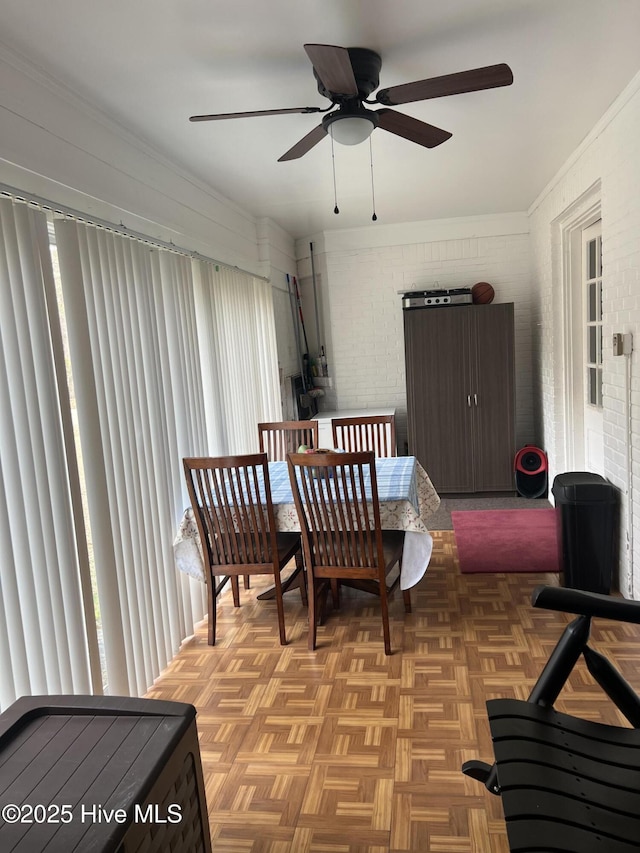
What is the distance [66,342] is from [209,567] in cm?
126

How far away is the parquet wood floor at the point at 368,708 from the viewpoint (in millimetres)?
1849

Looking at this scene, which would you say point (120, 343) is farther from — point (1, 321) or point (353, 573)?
point (353, 573)

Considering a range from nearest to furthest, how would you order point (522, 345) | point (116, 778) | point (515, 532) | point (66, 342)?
point (116, 778)
point (66, 342)
point (515, 532)
point (522, 345)

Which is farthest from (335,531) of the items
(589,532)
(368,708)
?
(589,532)

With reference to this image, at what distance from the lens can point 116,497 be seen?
2.60m

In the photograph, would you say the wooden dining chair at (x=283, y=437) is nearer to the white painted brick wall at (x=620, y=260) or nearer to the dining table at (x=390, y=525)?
the dining table at (x=390, y=525)

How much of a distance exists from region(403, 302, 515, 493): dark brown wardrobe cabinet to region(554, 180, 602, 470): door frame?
0.77 meters

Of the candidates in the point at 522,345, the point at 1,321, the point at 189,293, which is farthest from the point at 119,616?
the point at 522,345

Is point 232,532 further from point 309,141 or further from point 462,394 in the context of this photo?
point 462,394

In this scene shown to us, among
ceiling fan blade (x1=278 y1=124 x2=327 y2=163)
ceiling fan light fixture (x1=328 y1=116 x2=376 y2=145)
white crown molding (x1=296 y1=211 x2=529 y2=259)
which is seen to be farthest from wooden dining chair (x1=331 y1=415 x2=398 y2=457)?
white crown molding (x1=296 y1=211 x2=529 y2=259)

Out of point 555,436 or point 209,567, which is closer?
point 209,567

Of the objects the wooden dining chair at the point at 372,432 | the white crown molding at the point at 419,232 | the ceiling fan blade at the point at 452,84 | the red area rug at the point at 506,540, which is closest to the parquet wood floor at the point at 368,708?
the red area rug at the point at 506,540

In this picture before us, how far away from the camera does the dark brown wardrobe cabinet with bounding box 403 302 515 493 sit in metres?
5.43

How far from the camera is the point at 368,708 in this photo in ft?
8.03
